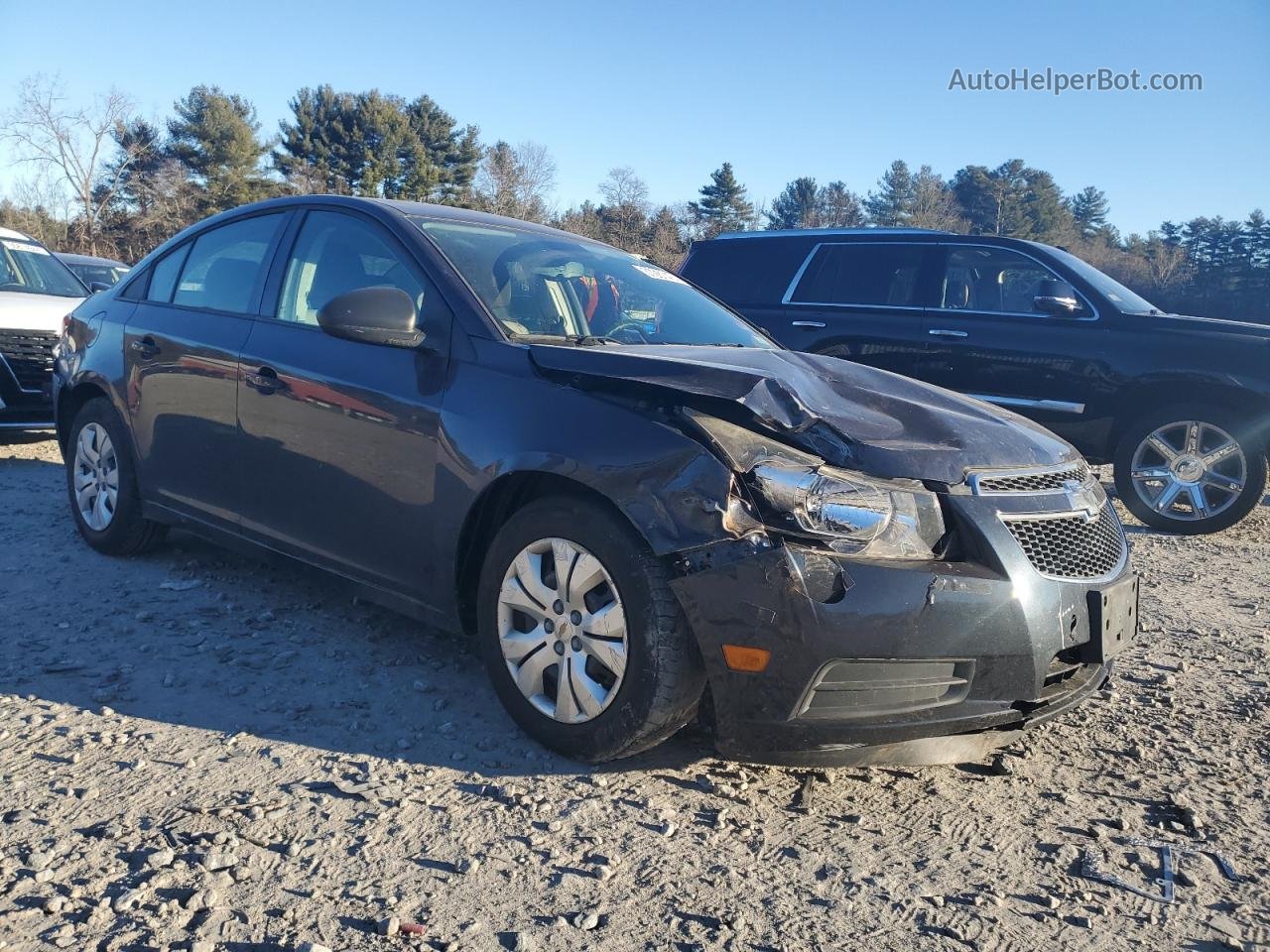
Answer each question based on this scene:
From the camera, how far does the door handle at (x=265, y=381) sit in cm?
390

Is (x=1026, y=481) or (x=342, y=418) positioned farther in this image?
(x=342, y=418)

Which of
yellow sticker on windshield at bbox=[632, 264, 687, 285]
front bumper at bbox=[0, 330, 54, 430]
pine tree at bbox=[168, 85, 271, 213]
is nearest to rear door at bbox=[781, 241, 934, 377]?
yellow sticker on windshield at bbox=[632, 264, 687, 285]

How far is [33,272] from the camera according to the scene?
8.87m

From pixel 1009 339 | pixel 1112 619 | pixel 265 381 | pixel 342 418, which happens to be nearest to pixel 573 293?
pixel 342 418

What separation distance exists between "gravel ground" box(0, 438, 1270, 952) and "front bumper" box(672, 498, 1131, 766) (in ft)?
0.95

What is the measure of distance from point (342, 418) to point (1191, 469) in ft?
18.9

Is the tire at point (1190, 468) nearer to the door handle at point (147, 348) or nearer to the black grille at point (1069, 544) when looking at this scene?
the black grille at point (1069, 544)

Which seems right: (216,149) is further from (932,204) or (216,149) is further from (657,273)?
(657,273)

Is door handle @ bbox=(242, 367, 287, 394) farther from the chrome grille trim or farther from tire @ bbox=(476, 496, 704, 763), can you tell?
the chrome grille trim

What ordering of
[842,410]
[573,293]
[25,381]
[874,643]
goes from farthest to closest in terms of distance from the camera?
[25,381]
[573,293]
[842,410]
[874,643]

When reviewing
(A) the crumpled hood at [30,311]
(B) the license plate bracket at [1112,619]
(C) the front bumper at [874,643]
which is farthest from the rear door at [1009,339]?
(A) the crumpled hood at [30,311]

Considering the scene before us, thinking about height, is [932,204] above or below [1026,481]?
above

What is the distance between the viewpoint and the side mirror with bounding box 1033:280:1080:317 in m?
6.90

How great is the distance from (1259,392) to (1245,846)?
4.68 meters
